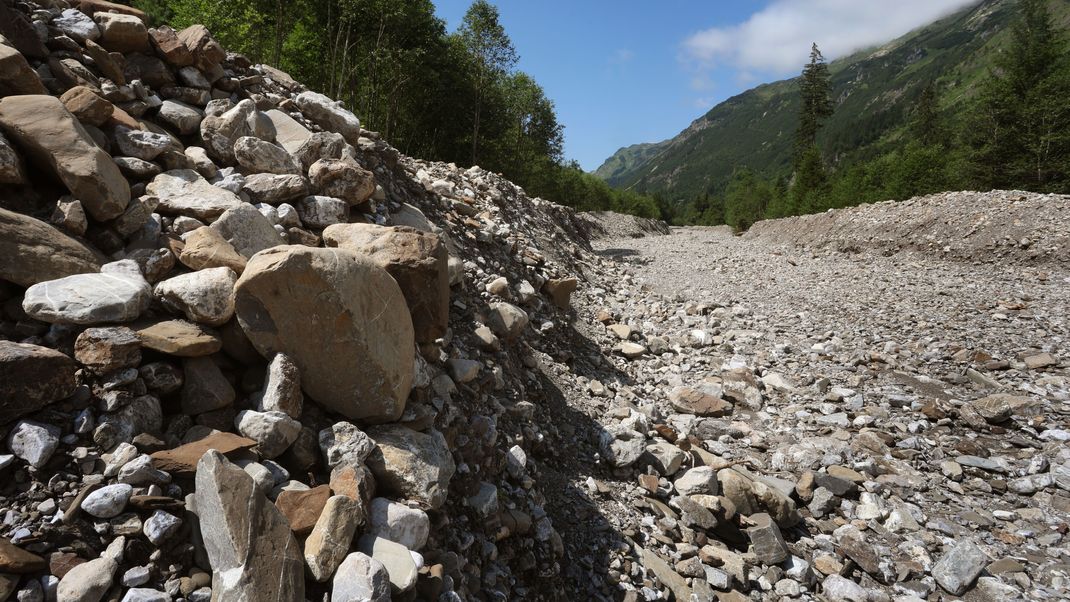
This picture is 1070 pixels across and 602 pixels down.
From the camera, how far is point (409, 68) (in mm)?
23609

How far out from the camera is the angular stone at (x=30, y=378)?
2.05m

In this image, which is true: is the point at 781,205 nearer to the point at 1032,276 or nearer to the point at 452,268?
the point at 1032,276

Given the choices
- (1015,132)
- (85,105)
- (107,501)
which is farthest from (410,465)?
(1015,132)

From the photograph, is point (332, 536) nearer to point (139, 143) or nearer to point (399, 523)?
point (399, 523)

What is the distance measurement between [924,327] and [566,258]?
8378 millimetres

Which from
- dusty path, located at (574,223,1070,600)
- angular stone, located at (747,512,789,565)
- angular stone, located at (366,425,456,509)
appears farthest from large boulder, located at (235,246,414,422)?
angular stone, located at (747,512,789,565)

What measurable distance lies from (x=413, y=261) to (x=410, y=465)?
1583mm

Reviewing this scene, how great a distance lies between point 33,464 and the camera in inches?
79.0

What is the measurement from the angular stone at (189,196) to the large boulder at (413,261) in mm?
758

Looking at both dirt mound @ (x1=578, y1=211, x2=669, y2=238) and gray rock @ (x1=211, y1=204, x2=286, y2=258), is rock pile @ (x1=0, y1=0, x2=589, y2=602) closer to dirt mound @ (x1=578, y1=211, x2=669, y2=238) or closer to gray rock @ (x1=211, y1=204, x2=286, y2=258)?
gray rock @ (x1=211, y1=204, x2=286, y2=258)

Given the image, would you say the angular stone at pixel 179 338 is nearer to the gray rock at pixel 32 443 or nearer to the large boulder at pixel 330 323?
the large boulder at pixel 330 323

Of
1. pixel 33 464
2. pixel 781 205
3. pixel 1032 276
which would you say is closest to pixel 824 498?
pixel 33 464

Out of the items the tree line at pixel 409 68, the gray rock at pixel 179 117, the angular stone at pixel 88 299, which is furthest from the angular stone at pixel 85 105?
the tree line at pixel 409 68

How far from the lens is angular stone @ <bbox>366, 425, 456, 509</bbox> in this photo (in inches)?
112
